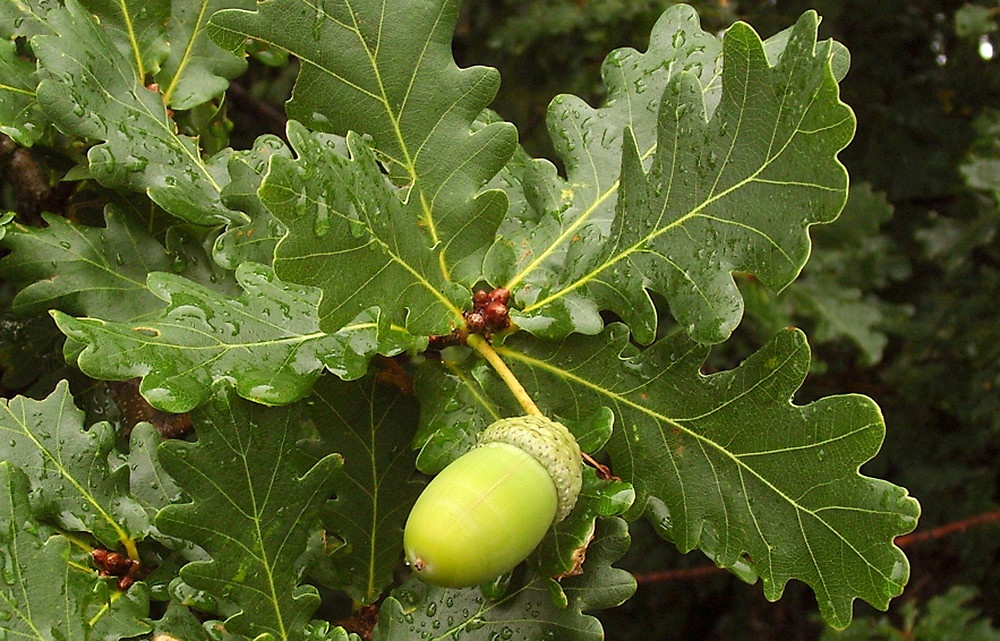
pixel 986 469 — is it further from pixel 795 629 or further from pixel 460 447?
pixel 460 447

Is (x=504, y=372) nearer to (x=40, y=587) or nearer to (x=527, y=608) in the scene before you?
(x=527, y=608)

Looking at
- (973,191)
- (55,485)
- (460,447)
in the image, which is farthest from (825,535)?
(973,191)

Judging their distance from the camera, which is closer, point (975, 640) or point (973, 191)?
point (975, 640)

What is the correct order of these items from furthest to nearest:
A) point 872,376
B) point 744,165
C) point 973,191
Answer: point 872,376 < point 973,191 < point 744,165

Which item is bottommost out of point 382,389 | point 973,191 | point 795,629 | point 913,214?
point 795,629

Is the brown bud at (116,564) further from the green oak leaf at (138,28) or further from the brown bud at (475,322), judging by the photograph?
the green oak leaf at (138,28)

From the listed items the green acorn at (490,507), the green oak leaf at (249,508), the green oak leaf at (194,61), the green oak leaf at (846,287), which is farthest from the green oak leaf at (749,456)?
the green oak leaf at (846,287)

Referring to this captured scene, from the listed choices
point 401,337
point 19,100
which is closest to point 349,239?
point 401,337
